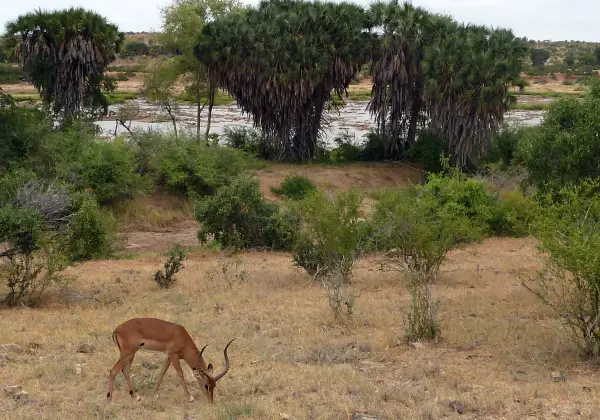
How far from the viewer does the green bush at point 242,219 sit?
72.2ft

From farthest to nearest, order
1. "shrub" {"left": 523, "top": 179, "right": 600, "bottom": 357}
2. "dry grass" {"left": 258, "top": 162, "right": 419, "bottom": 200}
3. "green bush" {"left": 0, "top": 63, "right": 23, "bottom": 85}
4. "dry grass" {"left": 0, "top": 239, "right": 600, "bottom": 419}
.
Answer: "green bush" {"left": 0, "top": 63, "right": 23, "bottom": 85} < "dry grass" {"left": 258, "top": 162, "right": 419, "bottom": 200} < "shrub" {"left": 523, "top": 179, "right": 600, "bottom": 357} < "dry grass" {"left": 0, "top": 239, "right": 600, "bottom": 419}

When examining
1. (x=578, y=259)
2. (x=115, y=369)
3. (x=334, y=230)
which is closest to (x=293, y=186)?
(x=334, y=230)

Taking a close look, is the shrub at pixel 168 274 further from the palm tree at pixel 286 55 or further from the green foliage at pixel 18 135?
the palm tree at pixel 286 55

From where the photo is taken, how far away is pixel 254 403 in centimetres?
872

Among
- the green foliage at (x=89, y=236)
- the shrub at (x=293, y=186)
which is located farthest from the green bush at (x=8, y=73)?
the green foliage at (x=89, y=236)

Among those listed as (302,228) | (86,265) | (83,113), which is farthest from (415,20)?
(86,265)

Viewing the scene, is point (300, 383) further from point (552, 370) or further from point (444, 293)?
point (444, 293)

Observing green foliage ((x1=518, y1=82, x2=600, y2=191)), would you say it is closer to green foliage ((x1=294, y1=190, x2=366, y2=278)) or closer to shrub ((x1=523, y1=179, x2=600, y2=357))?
shrub ((x1=523, y1=179, x2=600, y2=357))

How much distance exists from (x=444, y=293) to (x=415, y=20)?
2260 centimetres

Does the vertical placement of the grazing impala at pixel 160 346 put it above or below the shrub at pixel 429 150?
above

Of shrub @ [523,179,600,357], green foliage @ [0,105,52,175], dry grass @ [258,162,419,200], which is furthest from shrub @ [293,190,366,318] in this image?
dry grass @ [258,162,419,200]

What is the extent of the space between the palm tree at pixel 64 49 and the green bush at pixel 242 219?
13280 mm

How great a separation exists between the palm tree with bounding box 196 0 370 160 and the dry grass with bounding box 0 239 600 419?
18814 millimetres

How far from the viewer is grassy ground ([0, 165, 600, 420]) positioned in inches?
342
